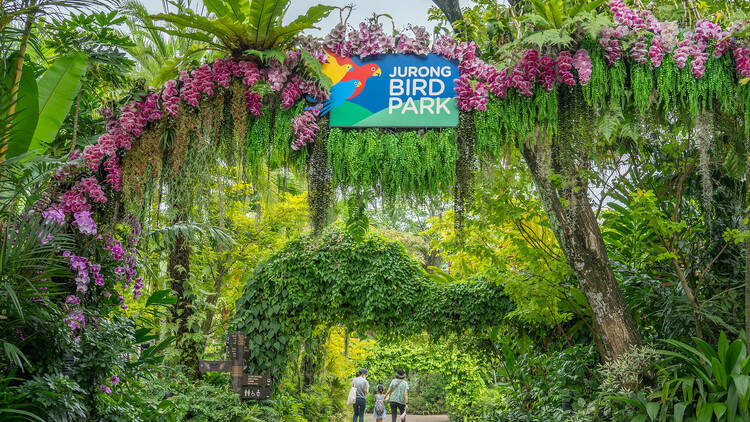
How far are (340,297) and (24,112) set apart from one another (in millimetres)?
4225

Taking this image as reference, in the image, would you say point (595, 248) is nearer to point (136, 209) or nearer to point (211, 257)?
point (136, 209)

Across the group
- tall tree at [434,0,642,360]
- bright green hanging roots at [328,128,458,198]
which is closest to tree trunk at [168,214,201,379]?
bright green hanging roots at [328,128,458,198]

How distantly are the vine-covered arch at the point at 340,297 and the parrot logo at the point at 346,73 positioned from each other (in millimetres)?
3492

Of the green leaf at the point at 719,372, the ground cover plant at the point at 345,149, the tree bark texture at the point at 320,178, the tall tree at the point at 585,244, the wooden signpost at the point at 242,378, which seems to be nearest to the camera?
the ground cover plant at the point at 345,149

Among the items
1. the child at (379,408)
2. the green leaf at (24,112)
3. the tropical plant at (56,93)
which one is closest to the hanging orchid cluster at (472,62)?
the tropical plant at (56,93)

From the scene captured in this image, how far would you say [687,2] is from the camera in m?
3.99

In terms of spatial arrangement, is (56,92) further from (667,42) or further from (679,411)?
(679,411)

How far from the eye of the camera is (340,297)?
7.23 m

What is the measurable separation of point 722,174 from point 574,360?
7.12 feet

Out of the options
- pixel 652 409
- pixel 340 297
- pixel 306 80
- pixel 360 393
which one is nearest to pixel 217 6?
pixel 306 80

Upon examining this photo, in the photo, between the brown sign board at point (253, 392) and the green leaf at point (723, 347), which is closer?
the green leaf at point (723, 347)

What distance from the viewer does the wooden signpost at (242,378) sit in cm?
682

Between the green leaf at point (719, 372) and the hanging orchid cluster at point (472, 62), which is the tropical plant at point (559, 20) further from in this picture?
the green leaf at point (719, 372)

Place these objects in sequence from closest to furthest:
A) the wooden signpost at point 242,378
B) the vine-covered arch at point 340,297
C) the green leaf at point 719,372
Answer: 1. the green leaf at point 719,372
2. the wooden signpost at point 242,378
3. the vine-covered arch at point 340,297
